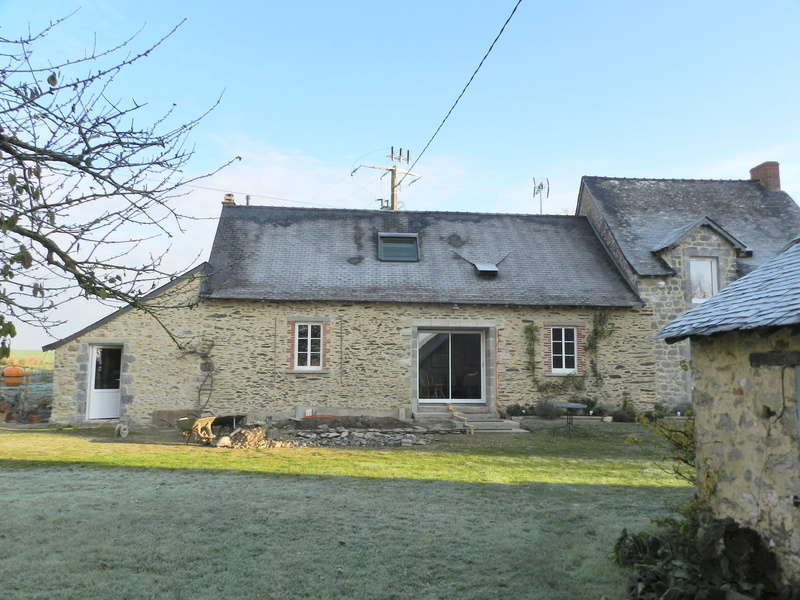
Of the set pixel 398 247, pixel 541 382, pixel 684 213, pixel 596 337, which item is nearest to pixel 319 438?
pixel 541 382

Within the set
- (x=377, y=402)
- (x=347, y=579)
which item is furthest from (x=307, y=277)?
(x=347, y=579)

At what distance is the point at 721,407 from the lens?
5.08 meters

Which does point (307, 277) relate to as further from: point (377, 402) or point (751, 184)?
point (751, 184)

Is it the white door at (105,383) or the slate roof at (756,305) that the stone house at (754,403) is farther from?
the white door at (105,383)

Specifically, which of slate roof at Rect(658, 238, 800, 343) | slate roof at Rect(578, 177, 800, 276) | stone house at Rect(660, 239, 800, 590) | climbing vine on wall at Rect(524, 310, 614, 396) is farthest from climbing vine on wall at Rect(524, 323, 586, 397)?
stone house at Rect(660, 239, 800, 590)

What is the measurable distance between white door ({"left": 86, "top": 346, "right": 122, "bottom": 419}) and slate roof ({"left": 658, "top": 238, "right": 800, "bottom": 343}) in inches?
548

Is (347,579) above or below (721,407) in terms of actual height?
below

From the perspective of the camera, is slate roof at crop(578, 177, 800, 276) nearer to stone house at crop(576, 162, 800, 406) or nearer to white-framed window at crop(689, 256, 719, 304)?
stone house at crop(576, 162, 800, 406)

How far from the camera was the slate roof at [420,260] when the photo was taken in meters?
15.8

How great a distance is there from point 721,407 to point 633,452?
23.0 feet

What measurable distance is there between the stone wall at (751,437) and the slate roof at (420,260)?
1049 centimetres

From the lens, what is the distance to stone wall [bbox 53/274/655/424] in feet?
49.2

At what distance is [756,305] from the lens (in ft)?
15.3

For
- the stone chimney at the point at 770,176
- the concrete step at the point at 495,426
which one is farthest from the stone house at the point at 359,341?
the stone chimney at the point at 770,176
